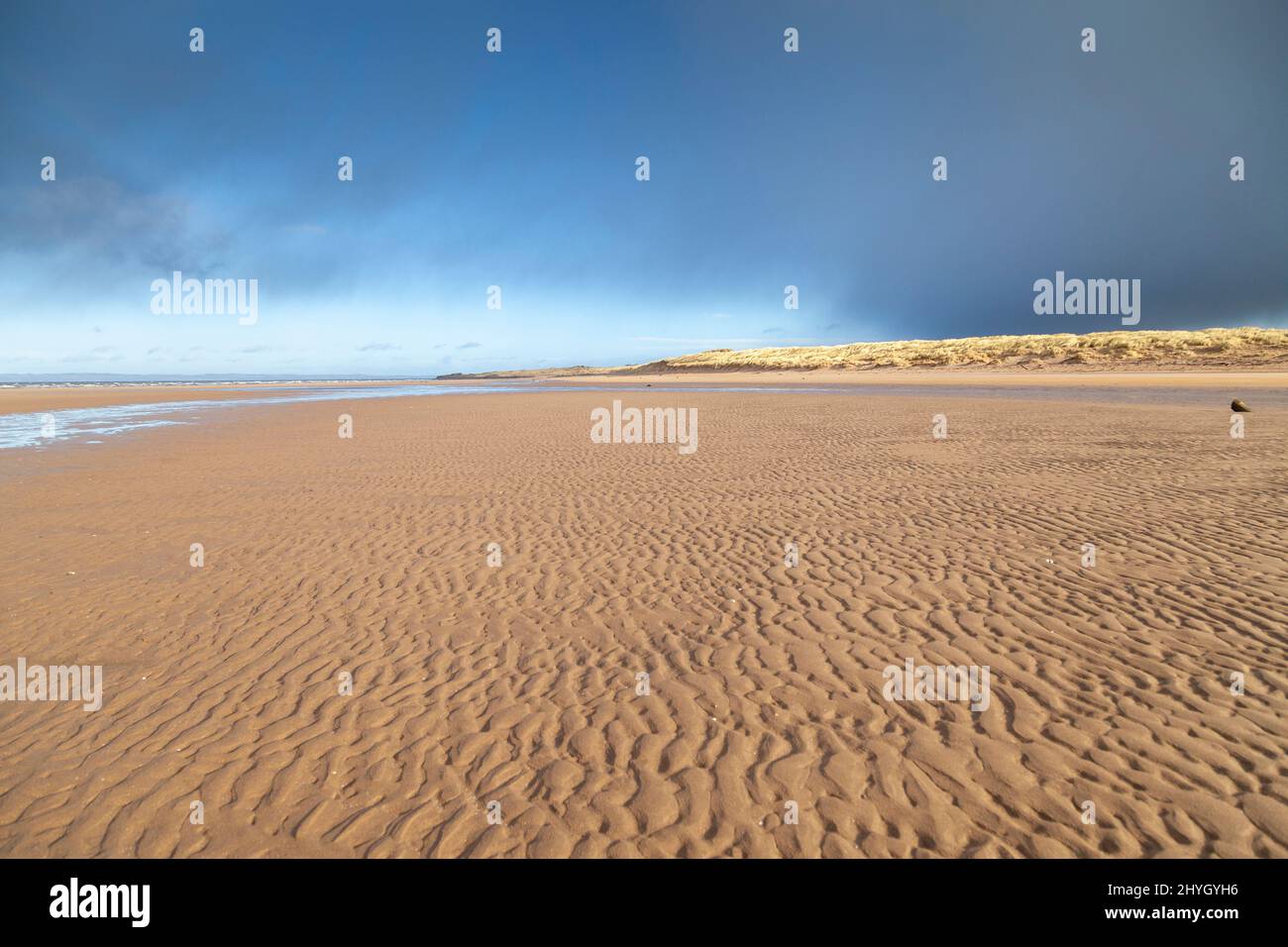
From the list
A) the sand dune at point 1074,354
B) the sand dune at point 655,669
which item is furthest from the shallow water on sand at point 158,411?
the sand dune at point 1074,354

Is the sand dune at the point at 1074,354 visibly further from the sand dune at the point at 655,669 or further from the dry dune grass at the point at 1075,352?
the sand dune at the point at 655,669

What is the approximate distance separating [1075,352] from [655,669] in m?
88.9

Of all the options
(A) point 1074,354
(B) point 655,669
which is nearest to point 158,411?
(B) point 655,669

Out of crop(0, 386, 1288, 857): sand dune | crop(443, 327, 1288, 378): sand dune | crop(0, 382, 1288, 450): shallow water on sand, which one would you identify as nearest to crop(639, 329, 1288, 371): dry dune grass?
crop(443, 327, 1288, 378): sand dune

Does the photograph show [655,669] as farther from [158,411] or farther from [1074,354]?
[1074,354]

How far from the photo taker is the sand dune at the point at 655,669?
4.25 meters

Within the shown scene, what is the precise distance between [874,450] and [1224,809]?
16093 mm

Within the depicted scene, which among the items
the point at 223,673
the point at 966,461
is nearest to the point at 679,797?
the point at 223,673

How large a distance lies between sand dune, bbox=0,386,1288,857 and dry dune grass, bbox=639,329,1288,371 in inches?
2635

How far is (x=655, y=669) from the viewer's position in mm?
6395

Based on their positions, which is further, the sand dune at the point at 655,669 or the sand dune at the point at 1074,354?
the sand dune at the point at 1074,354

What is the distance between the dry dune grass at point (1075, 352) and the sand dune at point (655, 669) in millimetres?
66919

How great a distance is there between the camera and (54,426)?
99.2 feet

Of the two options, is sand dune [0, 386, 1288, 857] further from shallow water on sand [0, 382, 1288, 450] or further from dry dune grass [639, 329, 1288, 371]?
dry dune grass [639, 329, 1288, 371]
